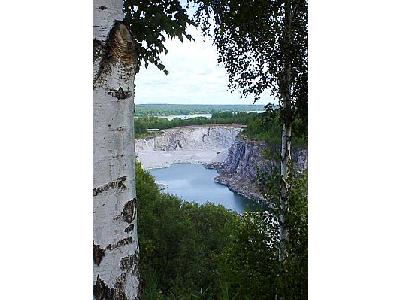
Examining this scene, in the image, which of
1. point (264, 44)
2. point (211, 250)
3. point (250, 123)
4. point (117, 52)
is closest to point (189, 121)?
point (250, 123)

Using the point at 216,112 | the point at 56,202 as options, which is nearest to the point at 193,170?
the point at 216,112

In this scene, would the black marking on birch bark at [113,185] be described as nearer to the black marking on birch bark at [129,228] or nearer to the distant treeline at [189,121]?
the black marking on birch bark at [129,228]

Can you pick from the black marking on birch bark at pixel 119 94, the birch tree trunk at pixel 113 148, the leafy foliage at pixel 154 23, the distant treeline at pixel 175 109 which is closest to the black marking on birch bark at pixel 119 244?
the birch tree trunk at pixel 113 148

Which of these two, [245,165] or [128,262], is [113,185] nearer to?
[128,262]

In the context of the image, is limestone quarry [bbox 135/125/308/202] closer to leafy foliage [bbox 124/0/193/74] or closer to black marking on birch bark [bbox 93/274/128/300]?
leafy foliage [bbox 124/0/193/74]
